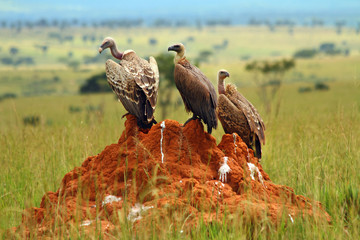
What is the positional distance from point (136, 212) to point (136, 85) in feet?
7.63

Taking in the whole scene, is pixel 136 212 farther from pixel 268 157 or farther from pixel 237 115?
pixel 268 157

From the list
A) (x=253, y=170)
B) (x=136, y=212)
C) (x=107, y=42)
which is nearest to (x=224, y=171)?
(x=253, y=170)

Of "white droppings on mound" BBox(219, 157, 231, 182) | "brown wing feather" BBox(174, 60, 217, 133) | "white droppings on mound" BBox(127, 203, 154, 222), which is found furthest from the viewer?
"brown wing feather" BBox(174, 60, 217, 133)

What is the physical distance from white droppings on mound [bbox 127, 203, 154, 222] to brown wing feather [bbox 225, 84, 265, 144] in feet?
8.72

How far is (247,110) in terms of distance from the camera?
8.02m

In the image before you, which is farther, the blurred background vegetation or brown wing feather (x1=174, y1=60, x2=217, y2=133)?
the blurred background vegetation

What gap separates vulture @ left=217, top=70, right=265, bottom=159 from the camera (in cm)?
797

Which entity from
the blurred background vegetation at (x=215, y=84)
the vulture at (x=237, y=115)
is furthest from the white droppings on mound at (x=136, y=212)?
the vulture at (x=237, y=115)

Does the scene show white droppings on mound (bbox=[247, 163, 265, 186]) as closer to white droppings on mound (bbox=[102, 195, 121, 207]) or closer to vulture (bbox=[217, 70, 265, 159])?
vulture (bbox=[217, 70, 265, 159])

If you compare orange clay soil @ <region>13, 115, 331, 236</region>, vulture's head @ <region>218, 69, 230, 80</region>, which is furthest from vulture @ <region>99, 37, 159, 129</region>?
vulture's head @ <region>218, 69, 230, 80</region>

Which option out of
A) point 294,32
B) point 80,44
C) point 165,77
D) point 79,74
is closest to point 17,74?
point 79,74

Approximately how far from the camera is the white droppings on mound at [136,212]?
587 cm

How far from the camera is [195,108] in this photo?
276 inches

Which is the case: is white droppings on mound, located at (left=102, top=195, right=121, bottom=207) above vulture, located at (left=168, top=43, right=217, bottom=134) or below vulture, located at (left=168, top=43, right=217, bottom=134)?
below
